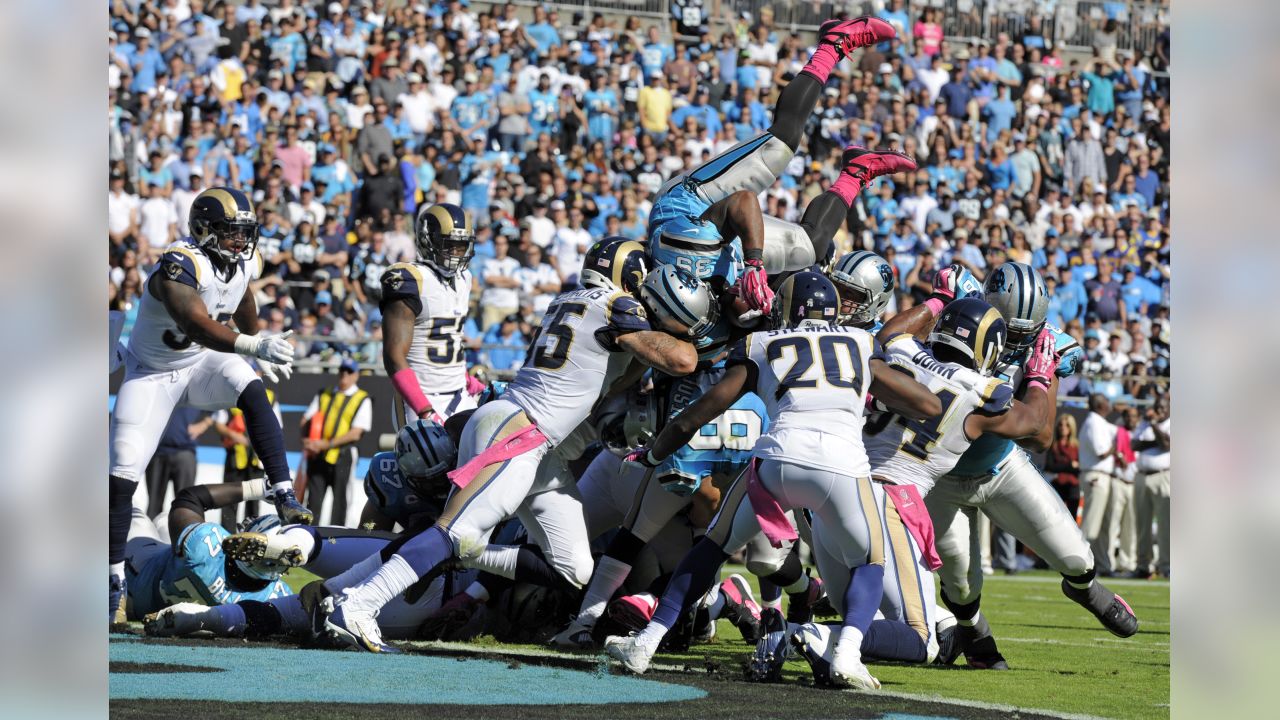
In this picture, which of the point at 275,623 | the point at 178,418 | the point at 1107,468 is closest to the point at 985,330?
the point at 275,623

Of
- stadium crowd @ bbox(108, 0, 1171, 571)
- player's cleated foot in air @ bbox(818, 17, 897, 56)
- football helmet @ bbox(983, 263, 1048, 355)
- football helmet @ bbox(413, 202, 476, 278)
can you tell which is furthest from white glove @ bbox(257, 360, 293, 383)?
player's cleated foot in air @ bbox(818, 17, 897, 56)

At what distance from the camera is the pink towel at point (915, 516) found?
6.37 m

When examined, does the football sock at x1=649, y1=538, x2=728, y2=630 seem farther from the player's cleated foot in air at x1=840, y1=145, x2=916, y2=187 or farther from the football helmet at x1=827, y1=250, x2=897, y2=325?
the player's cleated foot in air at x1=840, y1=145, x2=916, y2=187

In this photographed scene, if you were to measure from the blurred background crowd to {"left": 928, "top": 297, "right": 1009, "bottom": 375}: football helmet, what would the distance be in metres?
7.73

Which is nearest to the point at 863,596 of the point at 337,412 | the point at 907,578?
the point at 907,578

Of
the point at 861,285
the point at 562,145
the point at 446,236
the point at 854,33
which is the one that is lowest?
the point at 861,285

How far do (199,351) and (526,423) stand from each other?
93.7 inches

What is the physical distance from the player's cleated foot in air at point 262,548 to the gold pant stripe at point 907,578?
2603 mm

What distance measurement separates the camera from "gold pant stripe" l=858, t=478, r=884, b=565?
563cm

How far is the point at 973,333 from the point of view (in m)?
6.62

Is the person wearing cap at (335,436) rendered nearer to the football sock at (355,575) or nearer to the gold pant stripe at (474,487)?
the football sock at (355,575)

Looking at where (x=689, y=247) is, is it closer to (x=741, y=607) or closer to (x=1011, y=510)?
(x=741, y=607)

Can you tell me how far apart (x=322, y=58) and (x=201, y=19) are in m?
1.40
